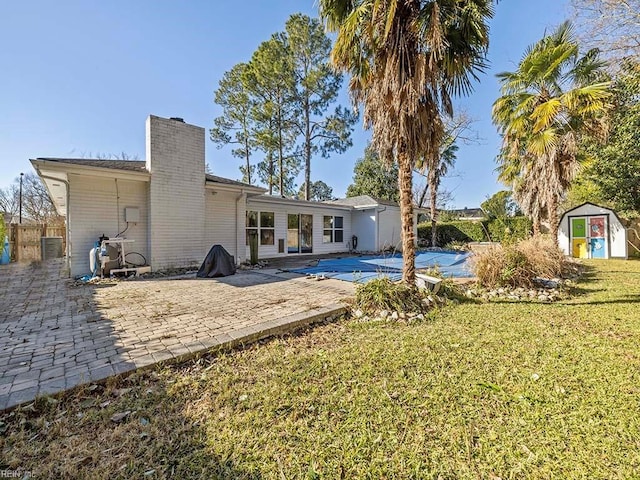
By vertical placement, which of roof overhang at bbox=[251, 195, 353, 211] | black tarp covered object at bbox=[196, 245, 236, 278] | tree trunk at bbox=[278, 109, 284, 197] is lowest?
black tarp covered object at bbox=[196, 245, 236, 278]

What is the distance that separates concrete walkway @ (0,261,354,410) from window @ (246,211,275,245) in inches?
212

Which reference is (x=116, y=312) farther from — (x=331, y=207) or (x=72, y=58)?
(x=331, y=207)

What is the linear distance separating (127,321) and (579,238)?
17707 mm

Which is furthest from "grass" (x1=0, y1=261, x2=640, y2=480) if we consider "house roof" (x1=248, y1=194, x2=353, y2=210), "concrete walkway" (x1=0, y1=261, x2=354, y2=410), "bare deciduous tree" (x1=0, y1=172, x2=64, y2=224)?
"bare deciduous tree" (x1=0, y1=172, x2=64, y2=224)

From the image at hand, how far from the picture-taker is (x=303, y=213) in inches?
570

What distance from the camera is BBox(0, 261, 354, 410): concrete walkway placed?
2854 mm

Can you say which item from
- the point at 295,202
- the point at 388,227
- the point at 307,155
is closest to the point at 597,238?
the point at 388,227

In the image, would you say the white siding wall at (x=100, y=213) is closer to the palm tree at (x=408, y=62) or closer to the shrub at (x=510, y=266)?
the palm tree at (x=408, y=62)

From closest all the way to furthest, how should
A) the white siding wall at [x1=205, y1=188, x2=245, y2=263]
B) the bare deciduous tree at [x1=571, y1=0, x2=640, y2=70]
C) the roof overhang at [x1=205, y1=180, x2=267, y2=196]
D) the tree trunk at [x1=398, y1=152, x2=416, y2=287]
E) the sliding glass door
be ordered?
the tree trunk at [x1=398, y1=152, x2=416, y2=287] → the bare deciduous tree at [x1=571, y1=0, x2=640, y2=70] → the roof overhang at [x1=205, y1=180, x2=267, y2=196] → the white siding wall at [x1=205, y1=188, x2=245, y2=263] → the sliding glass door

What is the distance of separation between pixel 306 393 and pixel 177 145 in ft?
30.3

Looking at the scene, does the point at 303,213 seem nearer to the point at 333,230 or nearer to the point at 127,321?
the point at 333,230

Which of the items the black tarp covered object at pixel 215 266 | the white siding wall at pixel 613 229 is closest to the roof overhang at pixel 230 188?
the black tarp covered object at pixel 215 266

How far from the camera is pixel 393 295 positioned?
493 centimetres

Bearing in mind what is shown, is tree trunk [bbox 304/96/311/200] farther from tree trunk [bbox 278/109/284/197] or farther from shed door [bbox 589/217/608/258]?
shed door [bbox 589/217/608/258]
